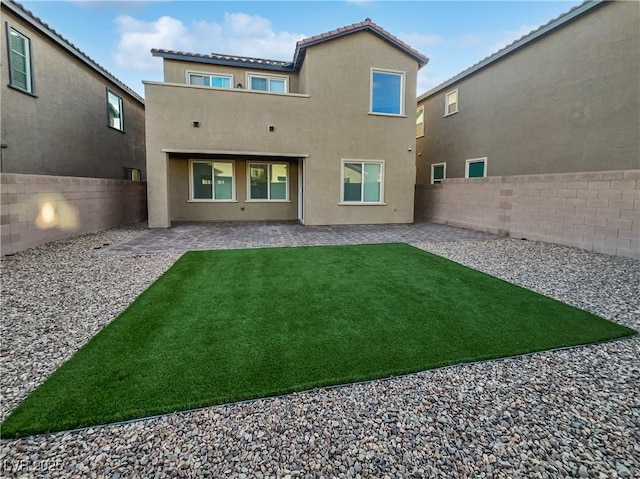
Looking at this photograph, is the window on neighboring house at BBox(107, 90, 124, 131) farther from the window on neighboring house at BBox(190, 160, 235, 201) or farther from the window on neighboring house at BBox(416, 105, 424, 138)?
the window on neighboring house at BBox(416, 105, 424, 138)

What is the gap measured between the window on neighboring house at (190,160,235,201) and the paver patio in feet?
5.19

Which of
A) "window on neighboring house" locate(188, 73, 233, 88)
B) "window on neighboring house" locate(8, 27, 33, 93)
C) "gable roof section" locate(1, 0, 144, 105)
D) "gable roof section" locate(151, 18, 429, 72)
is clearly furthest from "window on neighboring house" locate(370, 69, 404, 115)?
"window on neighboring house" locate(8, 27, 33, 93)

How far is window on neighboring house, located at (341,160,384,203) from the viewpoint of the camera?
1320 cm

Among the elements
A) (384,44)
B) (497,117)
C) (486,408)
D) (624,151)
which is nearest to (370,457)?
(486,408)

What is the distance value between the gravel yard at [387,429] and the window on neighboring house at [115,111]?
48.2ft

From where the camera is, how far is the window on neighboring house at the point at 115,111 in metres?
15.4

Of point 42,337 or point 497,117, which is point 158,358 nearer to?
point 42,337

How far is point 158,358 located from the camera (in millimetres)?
3246

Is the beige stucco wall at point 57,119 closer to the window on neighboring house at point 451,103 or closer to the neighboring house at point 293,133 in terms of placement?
the neighboring house at point 293,133

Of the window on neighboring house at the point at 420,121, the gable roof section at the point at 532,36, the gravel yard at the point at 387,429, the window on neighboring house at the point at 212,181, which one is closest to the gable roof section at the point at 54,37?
the window on neighboring house at the point at 212,181

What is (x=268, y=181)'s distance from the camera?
48.3 feet

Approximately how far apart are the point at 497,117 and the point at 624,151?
17.3 feet

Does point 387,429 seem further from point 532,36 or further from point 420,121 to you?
point 420,121

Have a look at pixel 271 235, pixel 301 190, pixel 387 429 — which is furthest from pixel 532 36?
pixel 387 429
